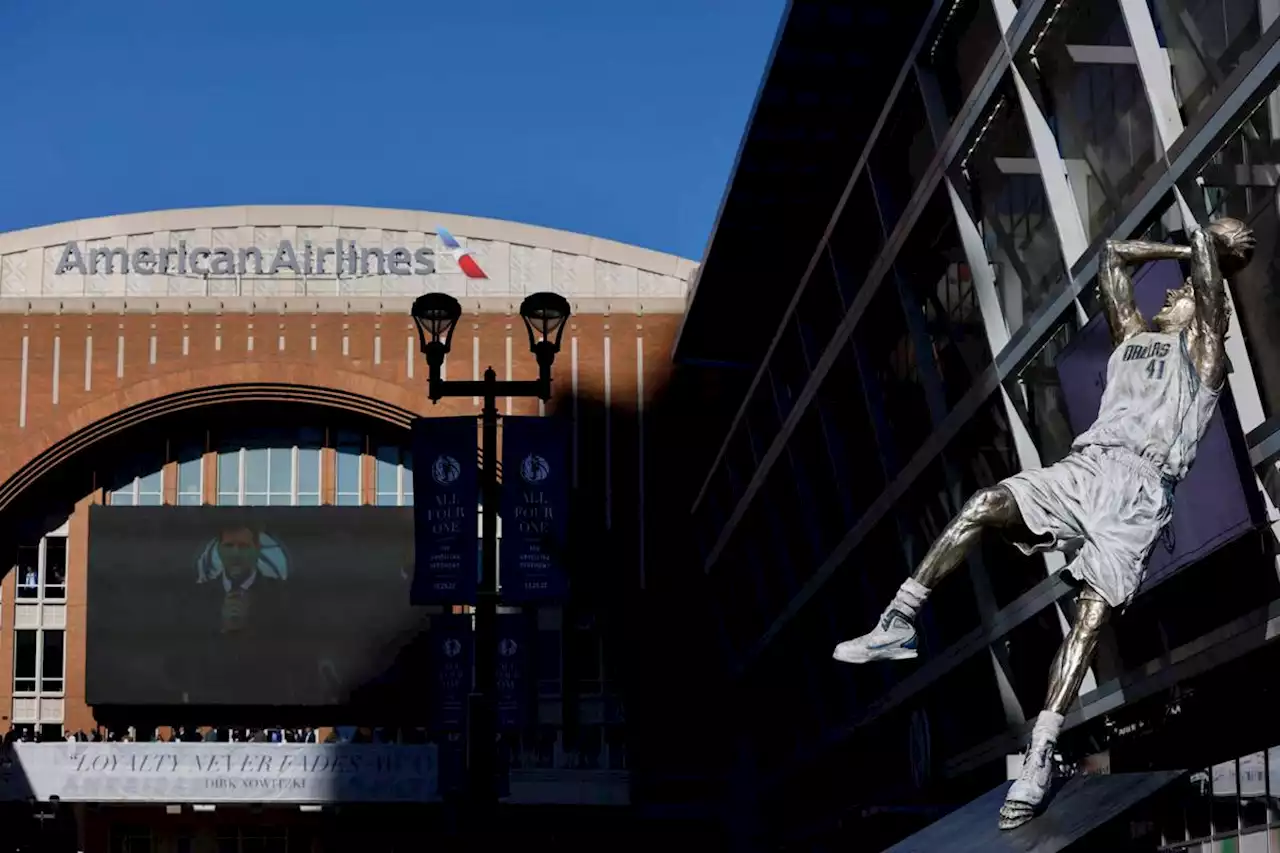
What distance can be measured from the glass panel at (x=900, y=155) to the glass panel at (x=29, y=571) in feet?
105

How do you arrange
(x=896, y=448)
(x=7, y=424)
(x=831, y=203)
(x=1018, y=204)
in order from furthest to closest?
(x=7, y=424) → (x=831, y=203) → (x=896, y=448) → (x=1018, y=204)

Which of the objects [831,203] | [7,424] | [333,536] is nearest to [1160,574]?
[831,203]

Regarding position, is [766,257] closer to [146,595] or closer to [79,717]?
[146,595]

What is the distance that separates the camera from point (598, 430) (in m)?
49.1

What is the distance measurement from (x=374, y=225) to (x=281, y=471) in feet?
21.9

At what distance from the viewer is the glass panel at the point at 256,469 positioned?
51.0 meters

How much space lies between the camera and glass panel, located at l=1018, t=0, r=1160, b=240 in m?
16.1

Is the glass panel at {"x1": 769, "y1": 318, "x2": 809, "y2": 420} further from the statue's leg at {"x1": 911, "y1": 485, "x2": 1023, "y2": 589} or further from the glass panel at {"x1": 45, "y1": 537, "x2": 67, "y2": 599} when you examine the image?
the glass panel at {"x1": 45, "y1": 537, "x2": 67, "y2": 599}

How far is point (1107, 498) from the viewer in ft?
28.6

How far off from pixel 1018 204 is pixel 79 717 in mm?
36125

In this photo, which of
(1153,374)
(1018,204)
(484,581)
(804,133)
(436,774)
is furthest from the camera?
(436,774)

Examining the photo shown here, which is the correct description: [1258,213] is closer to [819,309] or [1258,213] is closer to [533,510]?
[533,510]

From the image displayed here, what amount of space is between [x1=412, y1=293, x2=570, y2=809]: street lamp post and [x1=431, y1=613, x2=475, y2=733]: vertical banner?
22682 mm

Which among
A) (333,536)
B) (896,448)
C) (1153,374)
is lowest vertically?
(1153,374)
